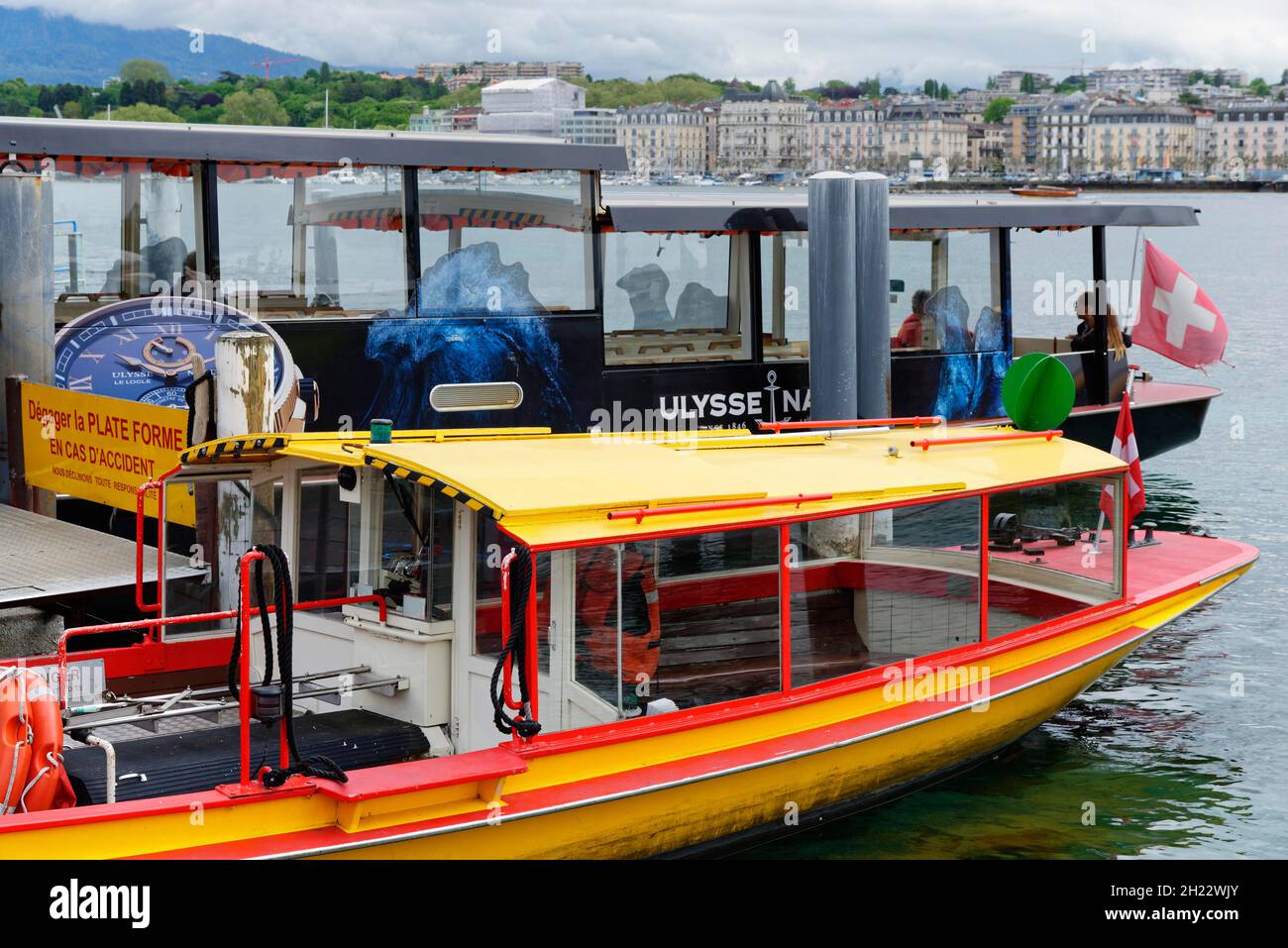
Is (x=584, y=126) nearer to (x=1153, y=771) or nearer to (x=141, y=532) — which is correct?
(x=1153, y=771)

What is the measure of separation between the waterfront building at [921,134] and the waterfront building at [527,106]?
116m

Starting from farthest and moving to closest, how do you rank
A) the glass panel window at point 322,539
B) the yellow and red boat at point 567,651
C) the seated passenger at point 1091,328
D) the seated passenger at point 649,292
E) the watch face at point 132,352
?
the seated passenger at point 1091,328, the seated passenger at point 649,292, the watch face at point 132,352, the glass panel window at point 322,539, the yellow and red boat at point 567,651

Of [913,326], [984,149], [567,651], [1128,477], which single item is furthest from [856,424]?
[984,149]

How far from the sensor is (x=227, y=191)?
14.2 m

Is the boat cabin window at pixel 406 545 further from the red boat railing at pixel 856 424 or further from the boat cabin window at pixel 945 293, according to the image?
the boat cabin window at pixel 945 293

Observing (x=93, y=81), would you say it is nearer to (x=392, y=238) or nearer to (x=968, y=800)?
(x=392, y=238)

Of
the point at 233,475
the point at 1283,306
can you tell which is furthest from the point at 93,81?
the point at 233,475

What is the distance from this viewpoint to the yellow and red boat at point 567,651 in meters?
7.29

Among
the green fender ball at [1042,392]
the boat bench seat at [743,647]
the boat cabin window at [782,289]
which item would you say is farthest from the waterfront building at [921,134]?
the boat bench seat at [743,647]

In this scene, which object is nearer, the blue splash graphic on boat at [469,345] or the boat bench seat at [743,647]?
the boat bench seat at [743,647]

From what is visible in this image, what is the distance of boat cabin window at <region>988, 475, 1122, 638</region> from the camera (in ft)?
33.9

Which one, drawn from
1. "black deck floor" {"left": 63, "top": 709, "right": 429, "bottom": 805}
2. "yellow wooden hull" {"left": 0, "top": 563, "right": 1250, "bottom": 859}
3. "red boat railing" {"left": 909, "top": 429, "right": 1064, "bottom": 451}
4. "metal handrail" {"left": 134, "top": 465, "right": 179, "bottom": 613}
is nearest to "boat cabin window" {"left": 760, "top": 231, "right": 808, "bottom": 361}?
"red boat railing" {"left": 909, "top": 429, "right": 1064, "bottom": 451}

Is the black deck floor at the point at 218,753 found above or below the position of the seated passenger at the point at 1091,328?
below
